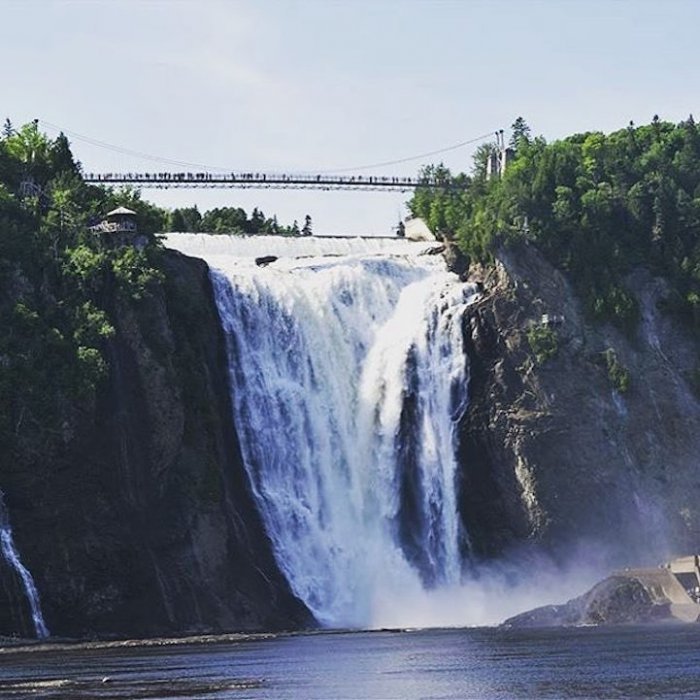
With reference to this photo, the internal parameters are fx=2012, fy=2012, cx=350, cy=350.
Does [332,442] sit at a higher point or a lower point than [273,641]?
higher

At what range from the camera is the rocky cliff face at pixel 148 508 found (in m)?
118

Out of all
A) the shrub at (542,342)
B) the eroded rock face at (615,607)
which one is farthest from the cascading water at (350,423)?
the eroded rock face at (615,607)

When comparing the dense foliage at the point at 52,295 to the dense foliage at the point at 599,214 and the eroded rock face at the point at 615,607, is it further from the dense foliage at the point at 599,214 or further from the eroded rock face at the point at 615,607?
the eroded rock face at the point at 615,607

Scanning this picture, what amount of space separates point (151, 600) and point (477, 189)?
5693 cm

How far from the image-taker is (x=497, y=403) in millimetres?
143125

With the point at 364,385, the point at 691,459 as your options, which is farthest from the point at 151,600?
the point at 691,459

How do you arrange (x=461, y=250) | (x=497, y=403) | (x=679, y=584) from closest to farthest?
(x=679, y=584) → (x=497, y=403) → (x=461, y=250)

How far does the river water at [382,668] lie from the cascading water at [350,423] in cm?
1841

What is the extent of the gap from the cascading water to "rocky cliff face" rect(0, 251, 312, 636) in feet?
9.50

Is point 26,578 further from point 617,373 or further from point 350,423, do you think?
point 617,373

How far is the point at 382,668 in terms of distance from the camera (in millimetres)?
93000

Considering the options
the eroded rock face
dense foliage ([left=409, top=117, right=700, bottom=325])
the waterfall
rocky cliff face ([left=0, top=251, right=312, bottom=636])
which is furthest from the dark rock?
the waterfall

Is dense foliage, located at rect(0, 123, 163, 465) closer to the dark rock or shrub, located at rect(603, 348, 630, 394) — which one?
the dark rock

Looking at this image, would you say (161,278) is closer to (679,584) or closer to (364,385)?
(364,385)
